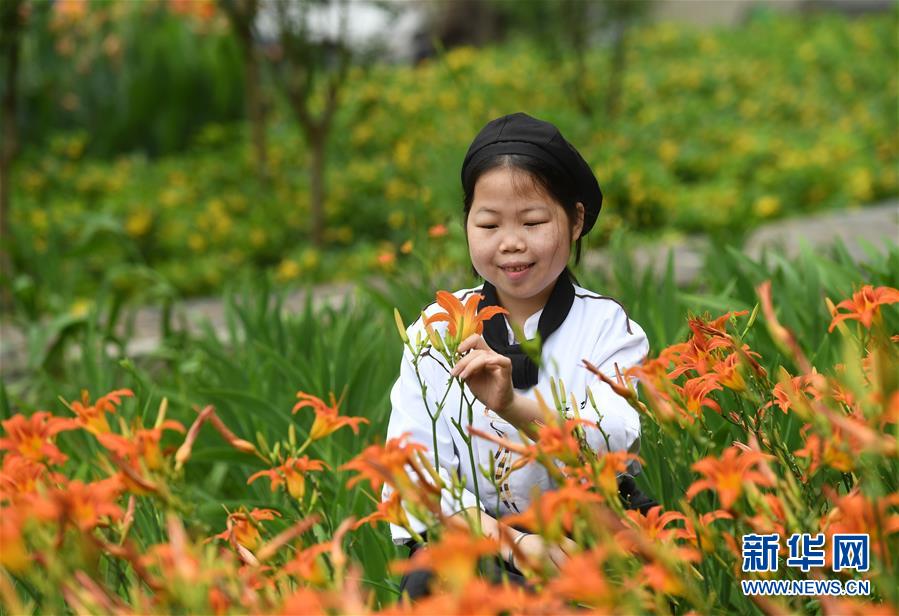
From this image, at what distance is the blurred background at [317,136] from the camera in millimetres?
4473

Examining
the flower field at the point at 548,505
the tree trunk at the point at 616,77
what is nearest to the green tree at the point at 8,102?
the flower field at the point at 548,505

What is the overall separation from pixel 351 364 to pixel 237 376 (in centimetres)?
29

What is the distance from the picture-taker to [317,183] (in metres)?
5.25

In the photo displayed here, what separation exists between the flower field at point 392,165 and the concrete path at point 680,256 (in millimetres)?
151

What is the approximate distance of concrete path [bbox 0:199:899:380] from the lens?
3.55 meters

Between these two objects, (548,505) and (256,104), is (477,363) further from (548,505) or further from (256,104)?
(256,104)

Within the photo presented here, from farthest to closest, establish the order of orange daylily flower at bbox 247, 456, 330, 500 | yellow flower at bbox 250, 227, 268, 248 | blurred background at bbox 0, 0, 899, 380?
yellow flower at bbox 250, 227, 268, 248, blurred background at bbox 0, 0, 899, 380, orange daylily flower at bbox 247, 456, 330, 500

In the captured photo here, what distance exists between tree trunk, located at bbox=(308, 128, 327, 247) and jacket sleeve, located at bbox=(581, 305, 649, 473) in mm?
3781

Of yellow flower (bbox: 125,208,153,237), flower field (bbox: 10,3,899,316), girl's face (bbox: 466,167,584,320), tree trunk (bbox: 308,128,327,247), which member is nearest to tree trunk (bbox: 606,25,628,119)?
flower field (bbox: 10,3,899,316)

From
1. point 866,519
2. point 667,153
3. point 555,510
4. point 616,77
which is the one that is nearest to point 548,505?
point 555,510

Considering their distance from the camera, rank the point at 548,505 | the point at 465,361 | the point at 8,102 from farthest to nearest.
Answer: the point at 8,102 < the point at 465,361 < the point at 548,505

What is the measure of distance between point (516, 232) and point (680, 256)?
2.91 metres

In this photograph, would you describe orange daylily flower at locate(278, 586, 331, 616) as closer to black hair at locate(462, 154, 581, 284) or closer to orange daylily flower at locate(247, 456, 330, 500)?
orange daylily flower at locate(247, 456, 330, 500)

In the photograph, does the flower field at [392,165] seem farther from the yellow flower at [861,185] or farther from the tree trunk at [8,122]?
the tree trunk at [8,122]
